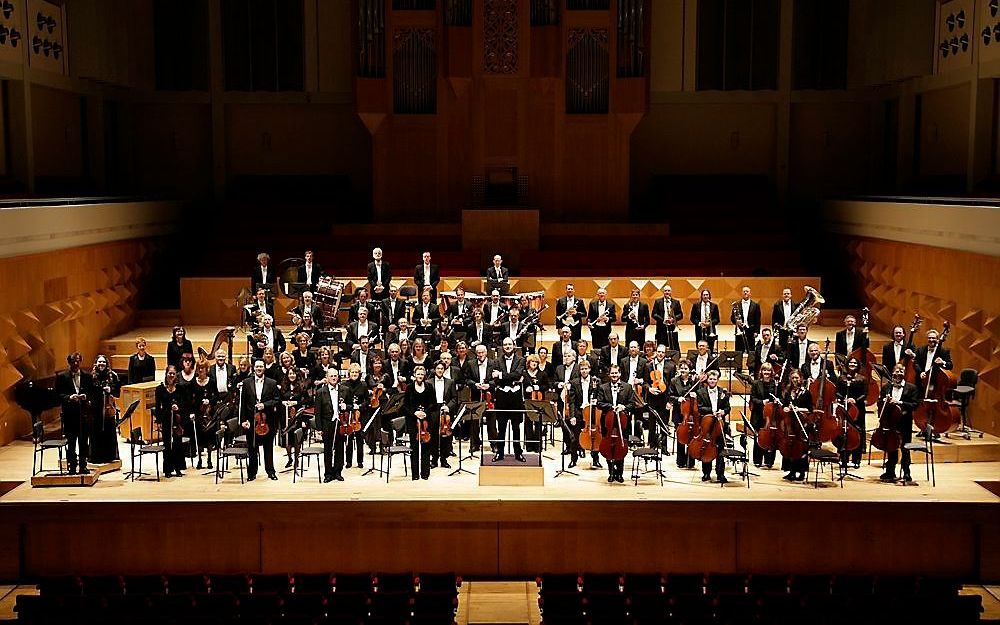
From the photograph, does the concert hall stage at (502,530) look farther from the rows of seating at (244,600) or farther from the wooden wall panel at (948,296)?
the wooden wall panel at (948,296)

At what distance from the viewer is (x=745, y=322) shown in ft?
32.6

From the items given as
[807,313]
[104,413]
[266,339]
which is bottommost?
[104,413]

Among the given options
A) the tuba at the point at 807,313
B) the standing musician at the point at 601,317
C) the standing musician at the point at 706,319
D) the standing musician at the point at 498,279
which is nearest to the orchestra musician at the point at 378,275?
the standing musician at the point at 498,279

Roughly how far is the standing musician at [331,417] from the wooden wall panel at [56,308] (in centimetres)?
311

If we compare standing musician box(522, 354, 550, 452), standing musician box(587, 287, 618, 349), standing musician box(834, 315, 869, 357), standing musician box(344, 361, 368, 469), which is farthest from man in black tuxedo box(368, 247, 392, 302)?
standing musician box(834, 315, 869, 357)

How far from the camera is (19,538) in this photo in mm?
7801

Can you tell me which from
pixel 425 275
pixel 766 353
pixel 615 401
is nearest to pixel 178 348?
pixel 425 275

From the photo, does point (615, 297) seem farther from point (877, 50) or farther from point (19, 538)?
point (19, 538)

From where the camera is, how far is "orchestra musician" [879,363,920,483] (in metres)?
8.09

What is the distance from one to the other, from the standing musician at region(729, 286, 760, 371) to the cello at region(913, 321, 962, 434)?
166cm

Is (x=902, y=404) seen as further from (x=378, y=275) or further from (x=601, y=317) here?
(x=378, y=275)

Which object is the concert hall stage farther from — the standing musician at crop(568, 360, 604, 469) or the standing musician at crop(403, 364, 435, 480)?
the standing musician at crop(568, 360, 604, 469)

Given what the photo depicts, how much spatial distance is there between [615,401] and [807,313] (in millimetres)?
2237

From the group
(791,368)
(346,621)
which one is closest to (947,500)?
(791,368)
